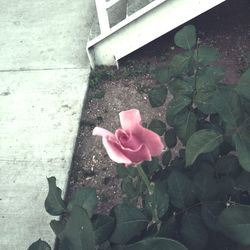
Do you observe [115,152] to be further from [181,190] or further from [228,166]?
[228,166]

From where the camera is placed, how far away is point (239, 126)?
1059 mm

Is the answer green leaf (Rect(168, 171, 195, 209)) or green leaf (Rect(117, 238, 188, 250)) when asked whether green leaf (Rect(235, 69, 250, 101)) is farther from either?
green leaf (Rect(117, 238, 188, 250))

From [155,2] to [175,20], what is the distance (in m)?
0.22

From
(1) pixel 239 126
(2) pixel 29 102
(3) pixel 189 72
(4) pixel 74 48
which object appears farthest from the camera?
(4) pixel 74 48

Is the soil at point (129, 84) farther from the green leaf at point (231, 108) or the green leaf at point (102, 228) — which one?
the green leaf at point (231, 108)

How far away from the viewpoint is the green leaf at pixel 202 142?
42.3 inches

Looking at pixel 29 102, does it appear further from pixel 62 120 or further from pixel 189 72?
pixel 189 72

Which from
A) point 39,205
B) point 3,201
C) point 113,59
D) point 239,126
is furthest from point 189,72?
point 113,59

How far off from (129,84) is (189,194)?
2412 mm

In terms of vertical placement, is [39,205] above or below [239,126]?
below

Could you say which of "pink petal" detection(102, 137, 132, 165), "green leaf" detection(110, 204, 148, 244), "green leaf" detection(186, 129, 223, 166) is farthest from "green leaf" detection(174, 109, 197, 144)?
"pink petal" detection(102, 137, 132, 165)

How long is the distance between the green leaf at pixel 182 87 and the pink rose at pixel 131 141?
0.59m

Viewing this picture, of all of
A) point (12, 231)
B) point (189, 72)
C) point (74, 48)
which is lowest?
point (12, 231)

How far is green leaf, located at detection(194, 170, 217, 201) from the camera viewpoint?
1191 millimetres
